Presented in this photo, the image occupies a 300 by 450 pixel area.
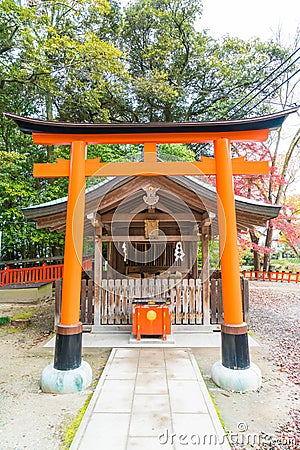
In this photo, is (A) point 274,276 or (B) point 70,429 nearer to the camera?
(B) point 70,429

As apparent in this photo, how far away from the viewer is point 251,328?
21.6 feet

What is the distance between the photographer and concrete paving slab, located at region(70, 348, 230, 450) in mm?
2414

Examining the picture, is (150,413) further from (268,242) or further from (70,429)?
(268,242)

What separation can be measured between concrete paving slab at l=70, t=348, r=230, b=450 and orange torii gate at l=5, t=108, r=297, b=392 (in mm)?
445

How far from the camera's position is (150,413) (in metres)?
2.85

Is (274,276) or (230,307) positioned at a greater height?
(230,307)

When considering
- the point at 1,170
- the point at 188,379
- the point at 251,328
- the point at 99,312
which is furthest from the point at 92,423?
the point at 1,170

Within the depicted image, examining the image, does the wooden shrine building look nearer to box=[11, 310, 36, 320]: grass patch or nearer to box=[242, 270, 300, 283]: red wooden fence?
box=[11, 310, 36, 320]: grass patch

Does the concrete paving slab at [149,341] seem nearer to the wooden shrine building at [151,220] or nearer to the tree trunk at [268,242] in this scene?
the wooden shrine building at [151,220]

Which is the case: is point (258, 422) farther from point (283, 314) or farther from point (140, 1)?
point (140, 1)

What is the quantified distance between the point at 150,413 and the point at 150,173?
295 cm

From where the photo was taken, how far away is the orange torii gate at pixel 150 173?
11.7 feet

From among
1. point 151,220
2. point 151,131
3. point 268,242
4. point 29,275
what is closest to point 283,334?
point 151,220

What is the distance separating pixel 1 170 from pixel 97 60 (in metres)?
5.85
